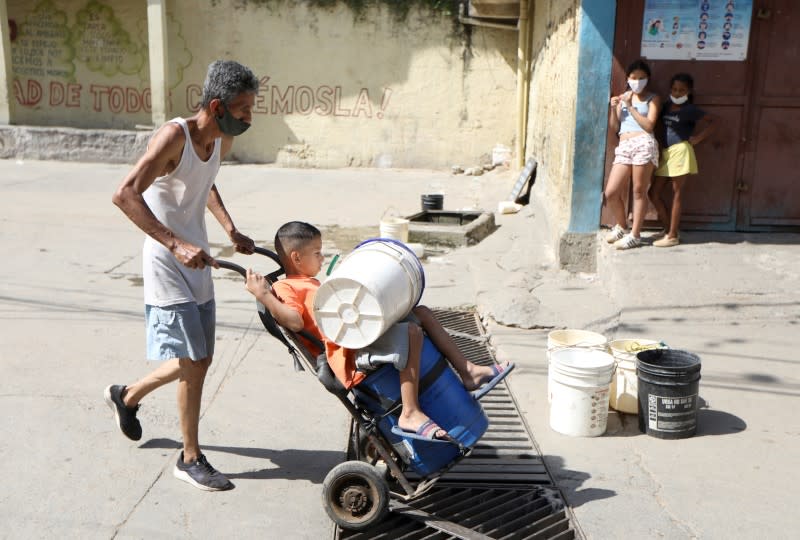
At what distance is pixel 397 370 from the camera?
132 inches

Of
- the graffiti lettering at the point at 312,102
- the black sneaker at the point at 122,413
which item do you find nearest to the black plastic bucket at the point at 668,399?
the black sneaker at the point at 122,413

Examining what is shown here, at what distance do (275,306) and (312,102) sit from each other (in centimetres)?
1444

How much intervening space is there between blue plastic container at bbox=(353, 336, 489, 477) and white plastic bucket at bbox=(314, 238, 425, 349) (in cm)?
20

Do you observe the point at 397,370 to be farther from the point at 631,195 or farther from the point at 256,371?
the point at 631,195

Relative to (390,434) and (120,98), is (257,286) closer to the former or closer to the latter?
(390,434)

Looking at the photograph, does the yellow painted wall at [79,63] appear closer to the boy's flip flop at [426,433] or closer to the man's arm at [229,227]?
the man's arm at [229,227]

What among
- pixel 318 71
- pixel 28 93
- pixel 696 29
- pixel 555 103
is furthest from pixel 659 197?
pixel 28 93

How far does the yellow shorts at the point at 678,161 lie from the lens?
703 centimetres

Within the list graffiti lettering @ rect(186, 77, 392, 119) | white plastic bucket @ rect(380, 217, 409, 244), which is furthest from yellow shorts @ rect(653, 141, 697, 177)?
graffiti lettering @ rect(186, 77, 392, 119)

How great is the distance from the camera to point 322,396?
4.94 metres

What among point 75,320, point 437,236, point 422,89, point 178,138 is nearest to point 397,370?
point 178,138

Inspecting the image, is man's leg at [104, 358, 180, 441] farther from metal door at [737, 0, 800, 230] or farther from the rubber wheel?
metal door at [737, 0, 800, 230]

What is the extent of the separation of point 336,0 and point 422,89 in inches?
99.9

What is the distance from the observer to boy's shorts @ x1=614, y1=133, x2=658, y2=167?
695cm
